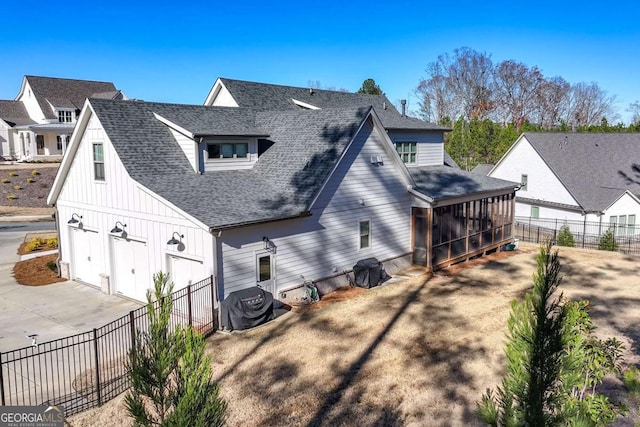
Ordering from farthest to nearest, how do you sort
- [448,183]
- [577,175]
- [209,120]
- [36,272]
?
[577,175] → [448,183] → [36,272] → [209,120]

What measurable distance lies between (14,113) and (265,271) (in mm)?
49861

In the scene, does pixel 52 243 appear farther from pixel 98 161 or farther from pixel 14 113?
pixel 14 113

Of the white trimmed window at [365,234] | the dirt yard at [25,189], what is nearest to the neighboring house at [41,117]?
the dirt yard at [25,189]

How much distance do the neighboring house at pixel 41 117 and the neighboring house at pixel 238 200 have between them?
114 ft

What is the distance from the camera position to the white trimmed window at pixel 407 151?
24234 mm

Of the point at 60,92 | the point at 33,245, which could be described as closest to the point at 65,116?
the point at 60,92

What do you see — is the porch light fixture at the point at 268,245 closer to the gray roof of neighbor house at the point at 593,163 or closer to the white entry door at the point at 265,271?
the white entry door at the point at 265,271

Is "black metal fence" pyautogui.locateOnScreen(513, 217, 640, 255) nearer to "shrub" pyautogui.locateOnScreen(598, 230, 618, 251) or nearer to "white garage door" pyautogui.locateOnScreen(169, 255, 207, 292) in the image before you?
"shrub" pyautogui.locateOnScreen(598, 230, 618, 251)

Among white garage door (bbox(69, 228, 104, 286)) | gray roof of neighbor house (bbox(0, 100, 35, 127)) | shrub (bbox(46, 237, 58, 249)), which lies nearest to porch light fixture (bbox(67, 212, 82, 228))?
white garage door (bbox(69, 228, 104, 286))

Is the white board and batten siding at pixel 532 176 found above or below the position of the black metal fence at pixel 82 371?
above

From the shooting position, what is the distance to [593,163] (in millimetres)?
38750

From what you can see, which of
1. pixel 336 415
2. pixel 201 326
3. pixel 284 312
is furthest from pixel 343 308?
pixel 336 415

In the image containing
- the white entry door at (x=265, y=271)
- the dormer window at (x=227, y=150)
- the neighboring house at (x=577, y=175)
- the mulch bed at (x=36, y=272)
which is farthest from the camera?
the neighboring house at (x=577, y=175)

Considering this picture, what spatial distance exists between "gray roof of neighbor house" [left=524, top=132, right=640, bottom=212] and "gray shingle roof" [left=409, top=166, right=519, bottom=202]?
12.9 metres
